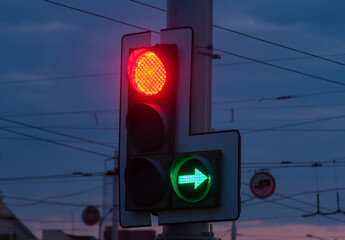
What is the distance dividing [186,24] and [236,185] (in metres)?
1.27

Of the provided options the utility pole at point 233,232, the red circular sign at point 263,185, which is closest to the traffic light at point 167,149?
the red circular sign at point 263,185

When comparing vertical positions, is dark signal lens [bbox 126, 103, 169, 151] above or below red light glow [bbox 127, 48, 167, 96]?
below

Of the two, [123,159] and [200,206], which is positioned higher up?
[123,159]

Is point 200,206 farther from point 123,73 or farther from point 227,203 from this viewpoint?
point 123,73

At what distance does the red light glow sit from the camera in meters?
4.95

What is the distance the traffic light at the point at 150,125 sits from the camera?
4750 mm

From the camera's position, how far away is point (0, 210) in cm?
3719

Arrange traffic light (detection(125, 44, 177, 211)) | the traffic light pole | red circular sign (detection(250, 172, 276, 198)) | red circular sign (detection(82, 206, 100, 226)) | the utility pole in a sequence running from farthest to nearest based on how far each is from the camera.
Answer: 1. the utility pole
2. red circular sign (detection(82, 206, 100, 226))
3. red circular sign (detection(250, 172, 276, 198))
4. the traffic light pole
5. traffic light (detection(125, 44, 177, 211))

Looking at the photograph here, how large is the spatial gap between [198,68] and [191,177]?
2.73 ft

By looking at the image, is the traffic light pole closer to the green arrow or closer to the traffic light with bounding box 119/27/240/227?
the traffic light with bounding box 119/27/240/227

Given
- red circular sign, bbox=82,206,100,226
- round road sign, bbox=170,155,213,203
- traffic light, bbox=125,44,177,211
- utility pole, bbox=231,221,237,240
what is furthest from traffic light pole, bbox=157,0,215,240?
utility pole, bbox=231,221,237,240

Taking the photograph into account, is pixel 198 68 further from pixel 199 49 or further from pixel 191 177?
pixel 191 177

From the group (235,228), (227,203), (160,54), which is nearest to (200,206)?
(227,203)

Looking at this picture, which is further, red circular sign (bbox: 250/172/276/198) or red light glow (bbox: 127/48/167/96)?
red circular sign (bbox: 250/172/276/198)
